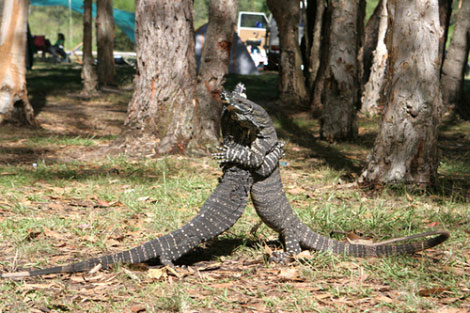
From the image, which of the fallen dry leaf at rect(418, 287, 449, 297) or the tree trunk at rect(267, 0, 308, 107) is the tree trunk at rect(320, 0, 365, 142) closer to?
the tree trunk at rect(267, 0, 308, 107)

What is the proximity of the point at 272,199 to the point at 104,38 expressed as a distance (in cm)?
1312

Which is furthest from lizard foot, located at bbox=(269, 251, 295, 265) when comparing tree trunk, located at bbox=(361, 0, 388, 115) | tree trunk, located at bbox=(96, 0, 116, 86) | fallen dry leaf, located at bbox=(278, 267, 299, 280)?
tree trunk, located at bbox=(96, 0, 116, 86)

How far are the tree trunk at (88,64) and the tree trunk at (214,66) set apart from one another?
715 cm

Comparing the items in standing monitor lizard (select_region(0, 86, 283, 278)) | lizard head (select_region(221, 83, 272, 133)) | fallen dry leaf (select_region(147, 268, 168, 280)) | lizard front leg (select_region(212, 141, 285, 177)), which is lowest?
fallen dry leaf (select_region(147, 268, 168, 280))

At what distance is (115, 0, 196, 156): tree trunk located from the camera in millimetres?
7301

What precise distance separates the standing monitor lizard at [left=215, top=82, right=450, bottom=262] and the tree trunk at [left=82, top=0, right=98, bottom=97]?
11.6 meters

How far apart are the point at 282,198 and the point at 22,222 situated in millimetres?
2328

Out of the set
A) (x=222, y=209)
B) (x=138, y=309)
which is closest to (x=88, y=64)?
(x=222, y=209)

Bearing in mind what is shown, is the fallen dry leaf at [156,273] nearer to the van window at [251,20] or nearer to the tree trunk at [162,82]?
the tree trunk at [162,82]

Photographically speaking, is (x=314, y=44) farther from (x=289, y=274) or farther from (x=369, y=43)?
(x=289, y=274)

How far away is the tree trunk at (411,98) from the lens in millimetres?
5727

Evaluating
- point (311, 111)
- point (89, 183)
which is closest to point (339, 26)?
point (311, 111)

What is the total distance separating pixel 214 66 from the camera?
809 centimetres

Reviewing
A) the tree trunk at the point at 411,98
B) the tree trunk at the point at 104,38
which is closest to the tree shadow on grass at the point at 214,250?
the tree trunk at the point at 411,98
